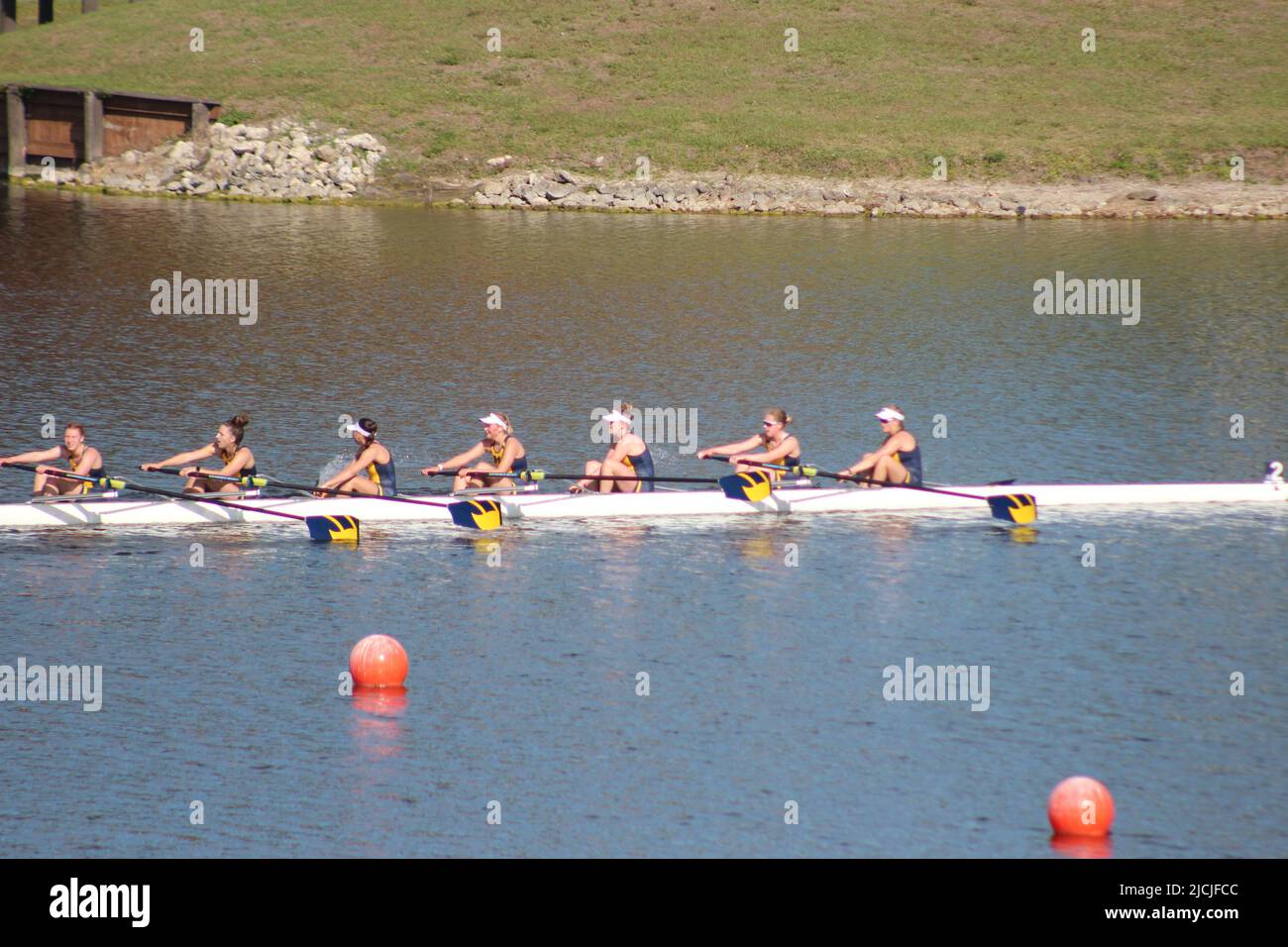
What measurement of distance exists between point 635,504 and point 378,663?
7.23 m

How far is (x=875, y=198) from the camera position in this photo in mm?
52375

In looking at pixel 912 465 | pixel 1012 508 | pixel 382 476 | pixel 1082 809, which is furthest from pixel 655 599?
pixel 1082 809

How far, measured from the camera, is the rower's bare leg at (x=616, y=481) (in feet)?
79.1

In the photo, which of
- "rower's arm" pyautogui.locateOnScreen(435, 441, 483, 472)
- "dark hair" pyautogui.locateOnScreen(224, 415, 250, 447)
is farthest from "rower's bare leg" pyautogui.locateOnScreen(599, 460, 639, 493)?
"dark hair" pyautogui.locateOnScreen(224, 415, 250, 447)

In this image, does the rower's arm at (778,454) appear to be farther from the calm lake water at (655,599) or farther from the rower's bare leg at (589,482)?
the rower's bare leg at (589,482)

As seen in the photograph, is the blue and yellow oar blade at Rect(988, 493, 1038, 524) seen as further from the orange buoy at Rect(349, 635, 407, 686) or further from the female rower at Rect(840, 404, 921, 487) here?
the orange buoy at Rect(349, 635, 407, 686)

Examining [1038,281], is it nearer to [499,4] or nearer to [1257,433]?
[1257,433]

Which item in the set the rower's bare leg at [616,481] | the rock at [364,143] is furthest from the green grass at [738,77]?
the rower's bare leg at [616,481]

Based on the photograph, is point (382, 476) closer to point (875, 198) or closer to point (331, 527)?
point (331, 527)

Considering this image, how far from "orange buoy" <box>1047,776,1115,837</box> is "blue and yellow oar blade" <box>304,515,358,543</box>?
11.5 meters

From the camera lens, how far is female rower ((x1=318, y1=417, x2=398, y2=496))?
23484mm

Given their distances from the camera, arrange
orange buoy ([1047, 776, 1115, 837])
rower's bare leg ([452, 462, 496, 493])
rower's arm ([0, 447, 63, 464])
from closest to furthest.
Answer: orange buoy ([1047, 776, 1115, 837])
rower's arm ([0, 447, 63, 464])
rower's bare leg ([452, 462, 496, 493])

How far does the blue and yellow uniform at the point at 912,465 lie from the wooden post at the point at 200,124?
122ft

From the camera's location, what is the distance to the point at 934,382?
33062mm
